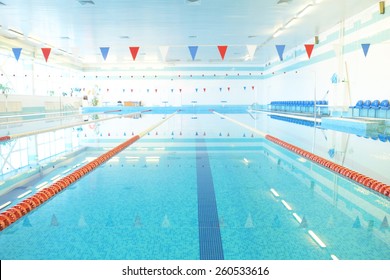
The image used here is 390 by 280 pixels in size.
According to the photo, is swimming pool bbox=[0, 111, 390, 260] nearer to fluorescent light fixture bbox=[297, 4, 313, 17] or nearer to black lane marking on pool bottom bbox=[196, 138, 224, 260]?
black lane marking on pool bottom bbox=[196, 138, 224, 260]

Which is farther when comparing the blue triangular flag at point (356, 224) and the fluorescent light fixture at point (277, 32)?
the fluorescent light fixture at point (277, 32)

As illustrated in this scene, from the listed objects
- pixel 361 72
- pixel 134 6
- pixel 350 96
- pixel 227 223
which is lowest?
pixel 227 223

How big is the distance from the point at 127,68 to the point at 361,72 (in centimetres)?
1587

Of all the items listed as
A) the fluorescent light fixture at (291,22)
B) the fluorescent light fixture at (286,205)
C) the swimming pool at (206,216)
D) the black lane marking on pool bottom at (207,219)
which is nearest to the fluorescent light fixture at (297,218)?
the swimming pool at (206,216)

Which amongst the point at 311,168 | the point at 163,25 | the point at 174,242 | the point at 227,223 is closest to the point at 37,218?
the point at 174,242

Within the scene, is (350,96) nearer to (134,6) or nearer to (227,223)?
(134,6)

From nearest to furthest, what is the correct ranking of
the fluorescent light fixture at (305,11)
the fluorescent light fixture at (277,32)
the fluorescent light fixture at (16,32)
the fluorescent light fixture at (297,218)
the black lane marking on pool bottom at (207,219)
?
the black lane marking on pool bottom at (207,219), the fluorescent light fixture at (297,218), the fluorescent light fixture at (305,11), the fluorescent light fixture at (277,32), the fluorescent light fixture at (16,32)

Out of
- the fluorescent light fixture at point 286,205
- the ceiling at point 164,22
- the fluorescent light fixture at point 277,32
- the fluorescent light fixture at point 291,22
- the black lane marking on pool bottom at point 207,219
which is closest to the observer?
the black lane marking on pool bottom at point 207,219

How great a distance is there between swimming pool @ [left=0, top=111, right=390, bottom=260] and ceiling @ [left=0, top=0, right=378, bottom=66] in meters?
5.19

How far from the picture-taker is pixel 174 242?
2.03m

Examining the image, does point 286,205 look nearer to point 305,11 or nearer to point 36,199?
point 36,199

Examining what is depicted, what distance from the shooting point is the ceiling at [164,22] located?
7.94 metres

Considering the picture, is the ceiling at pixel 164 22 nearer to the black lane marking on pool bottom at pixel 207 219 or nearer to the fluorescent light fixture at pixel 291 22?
the fluorescent light fixture at pixel 291 22

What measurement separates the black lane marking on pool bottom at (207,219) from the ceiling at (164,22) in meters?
5.40
